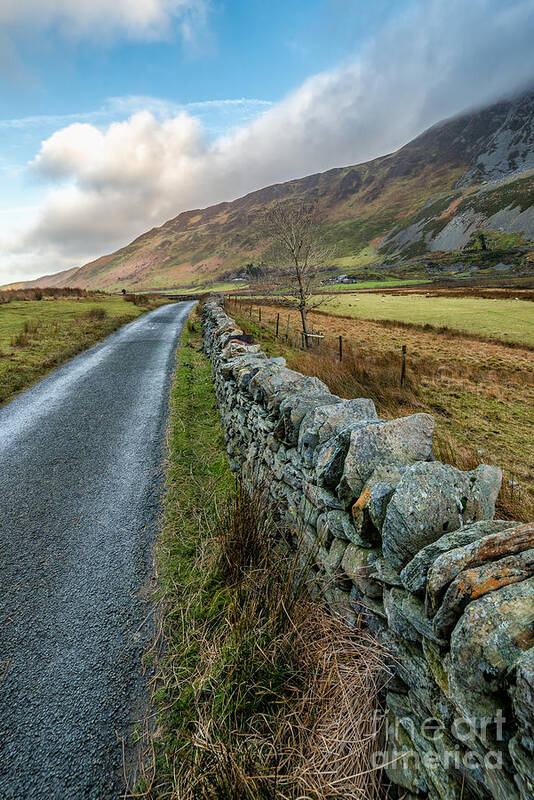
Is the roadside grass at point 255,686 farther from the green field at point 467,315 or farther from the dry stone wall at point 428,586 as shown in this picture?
the green field at point 467,315

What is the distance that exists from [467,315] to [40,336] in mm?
32302

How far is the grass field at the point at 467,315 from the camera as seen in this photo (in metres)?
23.9

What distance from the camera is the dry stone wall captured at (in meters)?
1.37

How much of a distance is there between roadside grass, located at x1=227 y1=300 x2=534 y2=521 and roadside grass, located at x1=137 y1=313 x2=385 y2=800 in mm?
2472

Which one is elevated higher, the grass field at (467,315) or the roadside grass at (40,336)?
the roadside grass at (40,336)

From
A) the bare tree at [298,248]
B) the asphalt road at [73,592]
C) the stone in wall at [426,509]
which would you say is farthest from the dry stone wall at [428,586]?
the bare tree at [298,248]

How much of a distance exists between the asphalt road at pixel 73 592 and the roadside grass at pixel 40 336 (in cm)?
364

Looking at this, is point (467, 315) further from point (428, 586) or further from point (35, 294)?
point (35, 294)

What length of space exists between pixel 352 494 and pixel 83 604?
A: 2.80m

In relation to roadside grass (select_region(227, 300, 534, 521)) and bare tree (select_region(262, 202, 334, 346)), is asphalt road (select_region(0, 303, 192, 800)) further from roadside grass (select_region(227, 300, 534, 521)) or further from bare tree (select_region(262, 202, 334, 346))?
bare tree (select_region(262, 202, 334, 346))

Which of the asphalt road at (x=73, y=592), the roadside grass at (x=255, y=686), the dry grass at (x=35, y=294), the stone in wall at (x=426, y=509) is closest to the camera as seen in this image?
the roadside grass at (x=255, y=686)

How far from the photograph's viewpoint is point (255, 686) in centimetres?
216

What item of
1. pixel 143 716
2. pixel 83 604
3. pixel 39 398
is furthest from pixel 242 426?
pixel 39 398

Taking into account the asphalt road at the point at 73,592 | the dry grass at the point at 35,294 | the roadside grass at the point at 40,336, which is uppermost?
the dry grass at the point at 35,294
